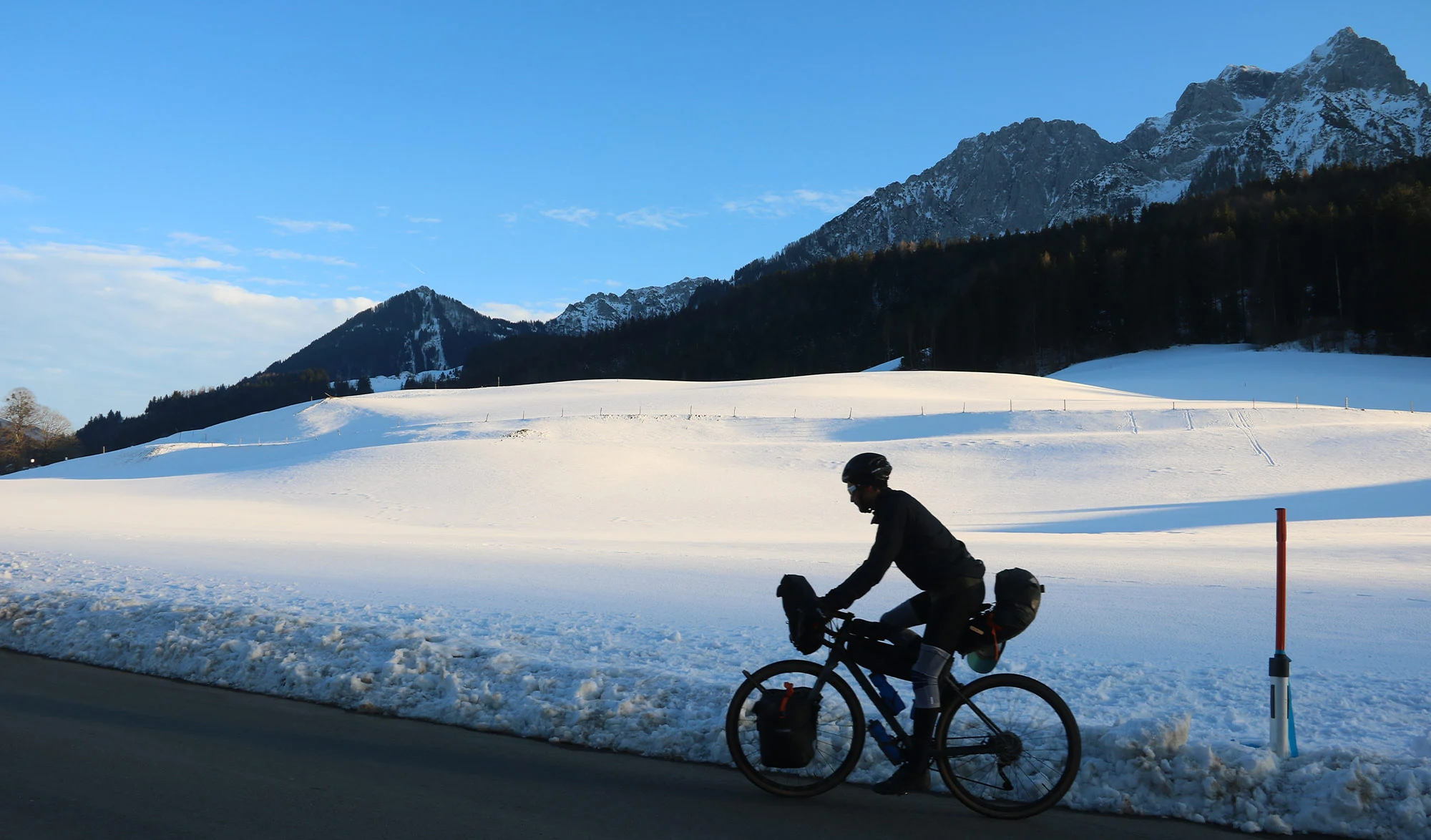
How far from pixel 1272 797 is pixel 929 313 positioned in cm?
10492

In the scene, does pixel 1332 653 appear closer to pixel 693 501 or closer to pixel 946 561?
pixel 946 561

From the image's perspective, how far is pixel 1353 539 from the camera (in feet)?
51.8

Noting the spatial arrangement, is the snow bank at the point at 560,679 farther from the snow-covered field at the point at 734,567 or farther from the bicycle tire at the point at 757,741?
the bicycle tire at the point at 757,741

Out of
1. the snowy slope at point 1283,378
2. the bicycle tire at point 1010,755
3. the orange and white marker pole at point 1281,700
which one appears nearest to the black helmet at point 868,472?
the bicycle tire at point 1010,755

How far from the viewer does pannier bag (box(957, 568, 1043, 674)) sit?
4.43 m

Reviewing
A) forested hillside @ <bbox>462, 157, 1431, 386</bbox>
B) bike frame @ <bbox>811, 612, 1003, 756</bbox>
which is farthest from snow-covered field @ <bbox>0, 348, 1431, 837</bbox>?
forested hillside @ <bbox>462, 157, 1431, 386</bbox>

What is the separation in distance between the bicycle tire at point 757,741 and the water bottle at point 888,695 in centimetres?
15

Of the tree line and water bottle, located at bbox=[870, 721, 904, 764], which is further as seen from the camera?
the tree line

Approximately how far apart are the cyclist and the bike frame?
0.26 ft

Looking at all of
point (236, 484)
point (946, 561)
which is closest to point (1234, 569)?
point (946, 561)

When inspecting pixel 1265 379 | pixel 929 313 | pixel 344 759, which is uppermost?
pixel 929 313

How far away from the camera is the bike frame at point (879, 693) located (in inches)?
184

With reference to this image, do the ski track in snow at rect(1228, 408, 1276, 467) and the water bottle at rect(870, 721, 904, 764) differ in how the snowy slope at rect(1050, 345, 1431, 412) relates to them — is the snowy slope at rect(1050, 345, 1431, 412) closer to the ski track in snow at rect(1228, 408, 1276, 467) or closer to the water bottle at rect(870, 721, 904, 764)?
the ski track in snow at rect(1228, 408, 1276, 467)

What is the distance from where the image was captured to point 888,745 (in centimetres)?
479
